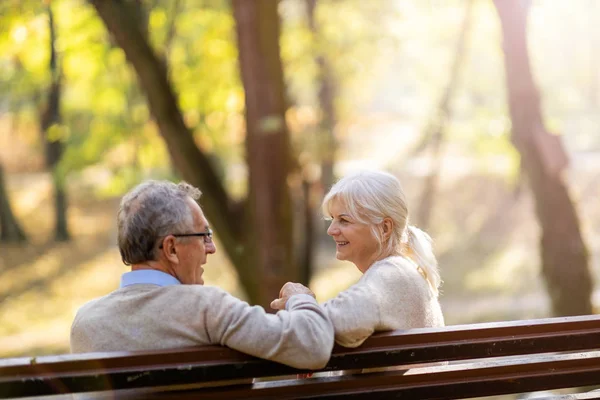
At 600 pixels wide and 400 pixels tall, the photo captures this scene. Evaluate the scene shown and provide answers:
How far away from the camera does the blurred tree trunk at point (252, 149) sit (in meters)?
5.70

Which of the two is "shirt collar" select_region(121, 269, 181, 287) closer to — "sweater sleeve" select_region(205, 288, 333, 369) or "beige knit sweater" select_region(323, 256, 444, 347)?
"sweater sleeve" select_region(205, 288, 333, 369)

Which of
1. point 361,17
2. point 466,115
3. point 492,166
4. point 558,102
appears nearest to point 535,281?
point 492,166

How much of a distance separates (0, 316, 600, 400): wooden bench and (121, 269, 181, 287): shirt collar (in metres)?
0.29

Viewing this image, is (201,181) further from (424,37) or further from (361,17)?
(424,37)

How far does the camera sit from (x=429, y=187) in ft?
55.9

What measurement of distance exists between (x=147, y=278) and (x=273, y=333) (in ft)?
1.41

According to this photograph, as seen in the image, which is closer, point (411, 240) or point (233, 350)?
point (233, 350)

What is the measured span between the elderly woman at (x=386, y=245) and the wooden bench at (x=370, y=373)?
0.18 m

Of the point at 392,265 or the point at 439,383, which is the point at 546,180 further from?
the point at 439,383

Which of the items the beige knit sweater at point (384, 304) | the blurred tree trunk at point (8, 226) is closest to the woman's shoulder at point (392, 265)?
the beige knit sweater at point (384, 304)

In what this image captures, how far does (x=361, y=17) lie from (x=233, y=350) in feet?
42.7

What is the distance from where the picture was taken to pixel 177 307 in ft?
6.49

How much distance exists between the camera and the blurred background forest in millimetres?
6059

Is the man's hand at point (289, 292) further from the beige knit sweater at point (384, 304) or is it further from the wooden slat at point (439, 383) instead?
the wooden slat at point (439, 383)
